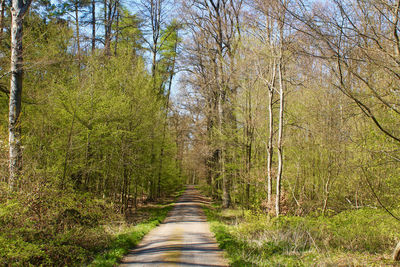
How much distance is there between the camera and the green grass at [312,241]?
6.09 m

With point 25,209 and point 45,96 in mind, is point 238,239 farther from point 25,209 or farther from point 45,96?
point 45,96

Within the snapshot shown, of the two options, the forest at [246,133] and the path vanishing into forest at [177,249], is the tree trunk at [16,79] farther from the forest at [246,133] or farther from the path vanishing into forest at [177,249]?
the path vanishing into forest at [177,249]

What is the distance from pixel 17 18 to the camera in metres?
7.68

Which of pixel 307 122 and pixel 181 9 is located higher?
pixel 181 9

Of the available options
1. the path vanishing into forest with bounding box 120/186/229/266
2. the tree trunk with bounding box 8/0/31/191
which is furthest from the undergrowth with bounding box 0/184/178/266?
the tree trunk with bounding box 8/0/31/191

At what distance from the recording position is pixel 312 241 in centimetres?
767

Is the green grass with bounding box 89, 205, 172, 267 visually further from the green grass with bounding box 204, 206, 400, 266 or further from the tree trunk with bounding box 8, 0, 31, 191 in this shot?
the tree trunk with bounding box 8, 0, 31, 191

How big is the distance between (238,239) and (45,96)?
798cm

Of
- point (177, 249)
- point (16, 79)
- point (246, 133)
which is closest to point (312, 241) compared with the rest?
point (177, 249)

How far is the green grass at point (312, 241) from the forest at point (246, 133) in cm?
6

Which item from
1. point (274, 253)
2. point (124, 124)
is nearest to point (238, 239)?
point (274, 253)

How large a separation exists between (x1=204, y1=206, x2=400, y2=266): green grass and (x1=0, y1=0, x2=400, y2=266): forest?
0.06 metres

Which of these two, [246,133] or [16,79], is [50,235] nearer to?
[16,79]

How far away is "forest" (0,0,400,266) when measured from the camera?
525 centimetres
